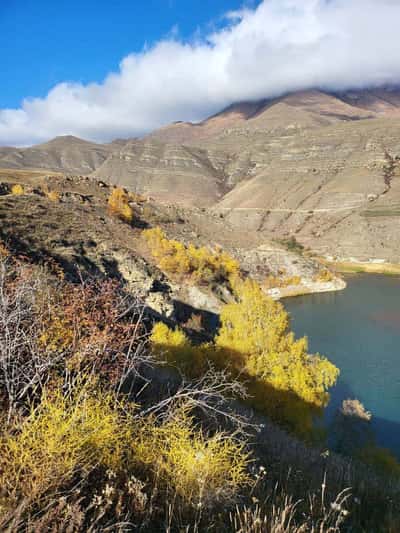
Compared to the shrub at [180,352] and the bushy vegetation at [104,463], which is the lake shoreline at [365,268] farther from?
the bushy vegetation at [104,463]

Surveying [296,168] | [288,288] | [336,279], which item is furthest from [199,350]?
[296,168]

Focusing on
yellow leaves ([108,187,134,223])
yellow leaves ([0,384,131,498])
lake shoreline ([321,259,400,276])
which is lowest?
A: lake shoreline ([321,259,400,276])

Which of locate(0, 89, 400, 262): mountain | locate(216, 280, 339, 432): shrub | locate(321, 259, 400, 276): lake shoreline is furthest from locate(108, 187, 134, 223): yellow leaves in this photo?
locate(321, 259, 400, 276): lake shoreline

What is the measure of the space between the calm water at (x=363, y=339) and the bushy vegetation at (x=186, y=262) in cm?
1096

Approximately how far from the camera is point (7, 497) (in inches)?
97.0

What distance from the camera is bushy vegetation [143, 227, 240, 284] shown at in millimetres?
40469

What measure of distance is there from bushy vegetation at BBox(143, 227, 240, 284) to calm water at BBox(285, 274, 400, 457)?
36.0 feet

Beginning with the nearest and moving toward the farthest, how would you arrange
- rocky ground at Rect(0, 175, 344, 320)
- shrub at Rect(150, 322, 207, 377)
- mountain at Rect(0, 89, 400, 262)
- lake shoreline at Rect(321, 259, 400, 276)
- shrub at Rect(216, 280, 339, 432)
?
1. shrub at Rect(216, 280, 339, 432)
2. shrub at Rect(150, 322, 207, 377)
3. rocky ground at Rect(0, 175, 344, 320)
4. lake shoreline at Rect(321, 259, 400, 276)
5. mountain at Rect(0, 89, 400, 262)

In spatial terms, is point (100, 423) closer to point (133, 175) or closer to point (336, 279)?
point (336, 279)

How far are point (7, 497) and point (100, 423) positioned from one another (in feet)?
2.60

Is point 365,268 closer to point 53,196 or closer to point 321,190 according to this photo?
point 321,190

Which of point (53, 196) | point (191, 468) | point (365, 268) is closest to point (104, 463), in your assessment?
point (191, 468)

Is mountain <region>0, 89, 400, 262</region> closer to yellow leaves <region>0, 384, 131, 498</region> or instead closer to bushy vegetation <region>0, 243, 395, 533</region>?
bushy vegetation <region>0, 243, 395, 533</region>

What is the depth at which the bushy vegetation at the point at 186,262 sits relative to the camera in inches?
1593
